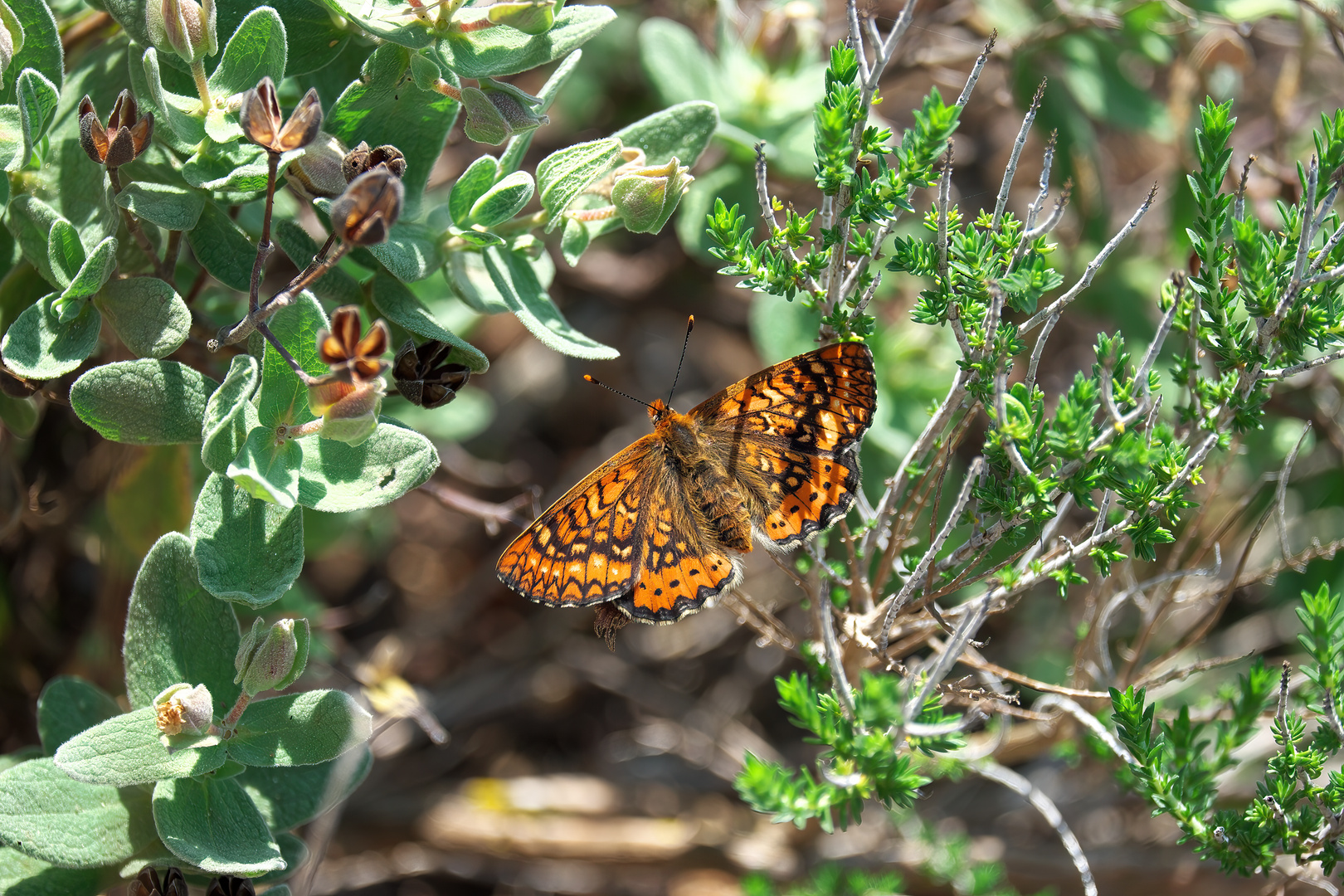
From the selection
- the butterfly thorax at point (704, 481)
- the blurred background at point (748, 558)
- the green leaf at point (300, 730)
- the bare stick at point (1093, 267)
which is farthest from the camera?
the blurred background at point (748, 558)

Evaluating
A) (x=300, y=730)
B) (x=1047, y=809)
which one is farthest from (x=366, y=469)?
(x=1047, y=809)

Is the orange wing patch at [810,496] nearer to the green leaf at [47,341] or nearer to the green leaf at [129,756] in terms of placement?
the green leaf at [129,756]

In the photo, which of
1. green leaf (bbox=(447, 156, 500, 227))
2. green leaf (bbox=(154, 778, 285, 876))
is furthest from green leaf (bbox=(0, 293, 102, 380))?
green leaf (bbox=(154, 778, 285, 876))

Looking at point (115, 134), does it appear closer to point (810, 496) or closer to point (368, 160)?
point (368, 160)

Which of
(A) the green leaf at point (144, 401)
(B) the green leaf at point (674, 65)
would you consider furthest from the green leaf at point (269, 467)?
(B) the green leaf at point (674, 65)

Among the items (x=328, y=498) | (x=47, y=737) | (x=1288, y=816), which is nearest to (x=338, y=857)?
(x=47, y=737)

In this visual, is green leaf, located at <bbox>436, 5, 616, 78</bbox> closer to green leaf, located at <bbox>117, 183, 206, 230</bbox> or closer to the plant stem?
the plant stem
